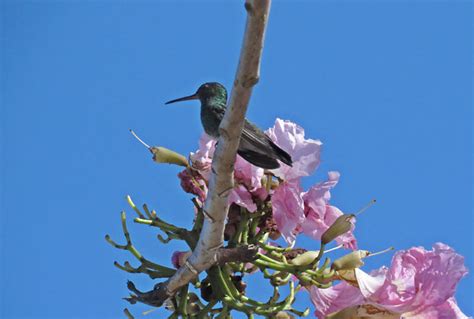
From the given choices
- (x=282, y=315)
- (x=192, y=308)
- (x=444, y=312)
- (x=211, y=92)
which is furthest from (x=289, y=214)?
(x=211, y=92)

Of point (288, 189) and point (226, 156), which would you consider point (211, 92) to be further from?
point (226, 156)

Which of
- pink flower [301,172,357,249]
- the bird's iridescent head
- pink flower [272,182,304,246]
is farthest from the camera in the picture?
the bird's iridescent head

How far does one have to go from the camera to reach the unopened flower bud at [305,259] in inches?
109

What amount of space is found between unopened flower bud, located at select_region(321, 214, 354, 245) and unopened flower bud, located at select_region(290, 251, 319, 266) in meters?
0.06

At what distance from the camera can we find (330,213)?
304 centimetres

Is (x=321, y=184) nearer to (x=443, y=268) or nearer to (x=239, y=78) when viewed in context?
(x=443, y=268)

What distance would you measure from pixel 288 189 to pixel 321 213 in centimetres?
16

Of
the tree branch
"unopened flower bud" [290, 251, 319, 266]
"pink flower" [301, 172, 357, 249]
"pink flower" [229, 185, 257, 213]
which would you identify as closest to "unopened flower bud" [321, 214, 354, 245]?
"unopened flower bud" [290, 251, 319, 266]

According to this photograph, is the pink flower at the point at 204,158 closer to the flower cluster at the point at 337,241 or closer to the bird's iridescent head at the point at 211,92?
the flower cluster at the point at 337,241

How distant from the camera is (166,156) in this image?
3020 mm

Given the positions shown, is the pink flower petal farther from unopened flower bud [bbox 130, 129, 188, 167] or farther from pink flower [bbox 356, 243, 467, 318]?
unopened flower bud [bbox 130, 129, 188, 167]

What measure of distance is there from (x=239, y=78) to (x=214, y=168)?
421mm

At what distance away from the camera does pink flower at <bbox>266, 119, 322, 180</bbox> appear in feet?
9.88

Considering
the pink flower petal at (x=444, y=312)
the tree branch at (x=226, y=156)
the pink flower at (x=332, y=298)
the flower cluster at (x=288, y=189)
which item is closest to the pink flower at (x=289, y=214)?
the flower cluster at (x=288, y=189)
